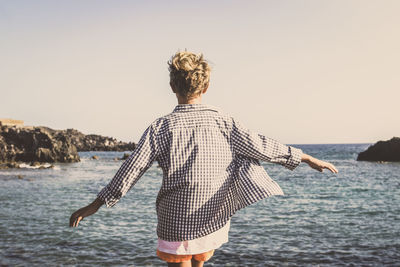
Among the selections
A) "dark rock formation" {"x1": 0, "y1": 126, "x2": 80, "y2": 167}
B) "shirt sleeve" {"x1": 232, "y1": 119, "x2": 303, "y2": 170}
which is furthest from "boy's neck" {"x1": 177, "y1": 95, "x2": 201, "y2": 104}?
"dark rock formation" {"x1": 0, "y1": 126, "x2": 80, "y2": 167}

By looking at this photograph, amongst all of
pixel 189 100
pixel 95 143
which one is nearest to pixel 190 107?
pixel 189 100

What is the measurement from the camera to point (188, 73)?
8.81 feet

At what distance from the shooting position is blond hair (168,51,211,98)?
268 cm

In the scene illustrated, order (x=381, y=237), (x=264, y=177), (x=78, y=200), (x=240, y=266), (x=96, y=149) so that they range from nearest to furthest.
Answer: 1. (x=264, y=177)
2. (x=240, y=266)
3. (x=381, y=237)
4. (x=78, y=200)
5. (x=96, y=149)

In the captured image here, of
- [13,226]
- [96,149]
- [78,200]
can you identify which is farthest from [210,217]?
[96,149]

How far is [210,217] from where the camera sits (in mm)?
2787

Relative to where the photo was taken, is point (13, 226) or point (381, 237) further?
point (13, 226)

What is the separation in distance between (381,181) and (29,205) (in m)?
22.2

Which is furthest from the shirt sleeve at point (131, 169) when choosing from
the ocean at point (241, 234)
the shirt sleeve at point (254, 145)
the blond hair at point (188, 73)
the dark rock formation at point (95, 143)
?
the dark rock formation at point (95, 143)

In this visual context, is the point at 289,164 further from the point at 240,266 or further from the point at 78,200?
the point at 78,200

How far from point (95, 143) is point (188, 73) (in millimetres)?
134771

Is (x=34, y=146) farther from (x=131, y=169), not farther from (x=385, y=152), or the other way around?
(x=131, y=169)

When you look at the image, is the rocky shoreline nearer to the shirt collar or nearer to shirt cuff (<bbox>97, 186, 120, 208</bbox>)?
shirt cuff (<bbox>97, 186, 120, 208</bbox>)

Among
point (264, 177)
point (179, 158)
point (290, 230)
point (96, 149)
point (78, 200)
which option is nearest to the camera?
point (179, 158)
